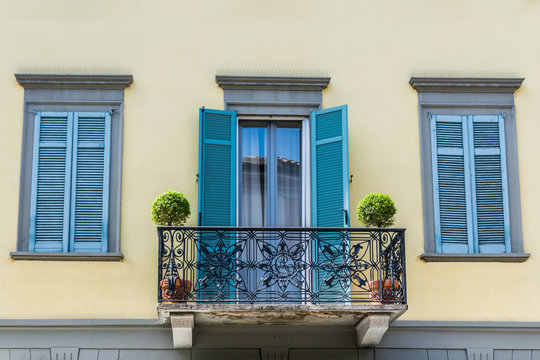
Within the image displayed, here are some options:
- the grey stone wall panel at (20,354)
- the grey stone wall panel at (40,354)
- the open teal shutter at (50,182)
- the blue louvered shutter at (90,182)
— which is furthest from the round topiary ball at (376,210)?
the grey stone wall panel at (20,354)

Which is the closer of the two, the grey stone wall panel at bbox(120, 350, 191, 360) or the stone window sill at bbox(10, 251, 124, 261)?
the grey stone wall panel at bbox(120, 350, 191, 360)

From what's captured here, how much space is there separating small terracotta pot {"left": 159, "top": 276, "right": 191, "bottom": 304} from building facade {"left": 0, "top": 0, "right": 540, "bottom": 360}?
523 mm

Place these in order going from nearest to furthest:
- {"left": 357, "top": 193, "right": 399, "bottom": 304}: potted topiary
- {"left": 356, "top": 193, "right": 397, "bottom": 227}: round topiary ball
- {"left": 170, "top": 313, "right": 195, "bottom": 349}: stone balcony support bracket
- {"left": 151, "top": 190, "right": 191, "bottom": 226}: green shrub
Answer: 1. {"left": 170, "top": 313, "right": 195, "bottom": 349}: stone balcony support bracket
2. {"left": 357, "top": 193, "right": 399, "bottom": 304}: potted topiary
3. {"left": 151, "top": 190, "right": 191, "bottom": 226}: green shrub
4. {"left": 356, "top": 193, "right": 397, "bottom": 227}: round topiary ball

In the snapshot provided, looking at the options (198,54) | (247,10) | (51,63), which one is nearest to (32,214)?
(51,63)

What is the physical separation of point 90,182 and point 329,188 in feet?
9.45

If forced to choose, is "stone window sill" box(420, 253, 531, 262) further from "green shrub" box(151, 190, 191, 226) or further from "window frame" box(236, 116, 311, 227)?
"green shrub" box(151, 190, 191, 226)

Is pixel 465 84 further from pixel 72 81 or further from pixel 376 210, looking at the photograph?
pixel 72 81

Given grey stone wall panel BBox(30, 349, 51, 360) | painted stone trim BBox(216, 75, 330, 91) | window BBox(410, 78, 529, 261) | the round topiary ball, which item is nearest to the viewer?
the round topiary ball

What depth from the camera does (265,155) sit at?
13297 millimetres

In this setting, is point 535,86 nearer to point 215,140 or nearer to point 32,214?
point 215,140

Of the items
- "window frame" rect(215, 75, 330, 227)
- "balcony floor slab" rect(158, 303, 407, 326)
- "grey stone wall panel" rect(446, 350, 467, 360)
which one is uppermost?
"window frame" rect(215, 75, 330, 227)

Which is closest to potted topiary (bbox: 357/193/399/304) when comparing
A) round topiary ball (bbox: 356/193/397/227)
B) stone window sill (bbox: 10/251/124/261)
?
round topiary ball (bbox: 356/193/397/227)

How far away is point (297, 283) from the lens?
12.6m

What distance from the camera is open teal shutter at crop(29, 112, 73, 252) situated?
499 inches
